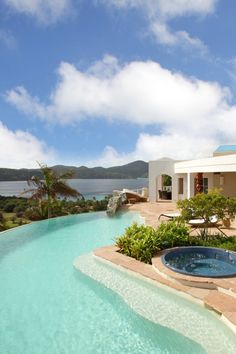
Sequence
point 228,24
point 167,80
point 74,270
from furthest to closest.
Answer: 1. point 167,80
2. point 228,24
3. point 74,270

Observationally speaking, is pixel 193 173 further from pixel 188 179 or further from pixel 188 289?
pixel 188 289

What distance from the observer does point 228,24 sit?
13.6 m

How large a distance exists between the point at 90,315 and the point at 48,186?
15247mm

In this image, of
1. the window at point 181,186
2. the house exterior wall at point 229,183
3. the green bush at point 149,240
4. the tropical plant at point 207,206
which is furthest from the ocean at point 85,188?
the tropical plant at point 207,206

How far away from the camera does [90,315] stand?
661 cm

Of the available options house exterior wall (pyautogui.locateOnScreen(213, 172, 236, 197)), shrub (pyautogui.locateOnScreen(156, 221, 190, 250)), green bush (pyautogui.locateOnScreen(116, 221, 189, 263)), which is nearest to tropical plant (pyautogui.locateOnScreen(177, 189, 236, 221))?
shrub (pyautogui.locateOnScreen(156, 221, 190, 250))

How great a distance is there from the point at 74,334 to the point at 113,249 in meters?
5.03

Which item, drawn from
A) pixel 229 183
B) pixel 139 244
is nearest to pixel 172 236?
pixel 139 244

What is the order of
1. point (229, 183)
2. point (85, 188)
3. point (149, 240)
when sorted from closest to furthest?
point (149, 240)
point (229, 183)
point (85, 188)

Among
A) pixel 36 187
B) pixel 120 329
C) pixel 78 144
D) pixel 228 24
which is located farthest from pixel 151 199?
pixel 78 144

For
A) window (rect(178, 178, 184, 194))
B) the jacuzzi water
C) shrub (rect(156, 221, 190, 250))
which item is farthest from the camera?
window (rect(178, 178, 184, 194))

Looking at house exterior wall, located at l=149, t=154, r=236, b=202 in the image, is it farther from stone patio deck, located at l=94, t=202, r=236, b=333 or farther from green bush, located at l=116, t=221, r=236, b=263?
stone patio deck, located at l=94, t=202, r=236, b=333

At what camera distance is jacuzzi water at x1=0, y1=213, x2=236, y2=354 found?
5.42 meters

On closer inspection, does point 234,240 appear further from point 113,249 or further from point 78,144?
point 78,144
